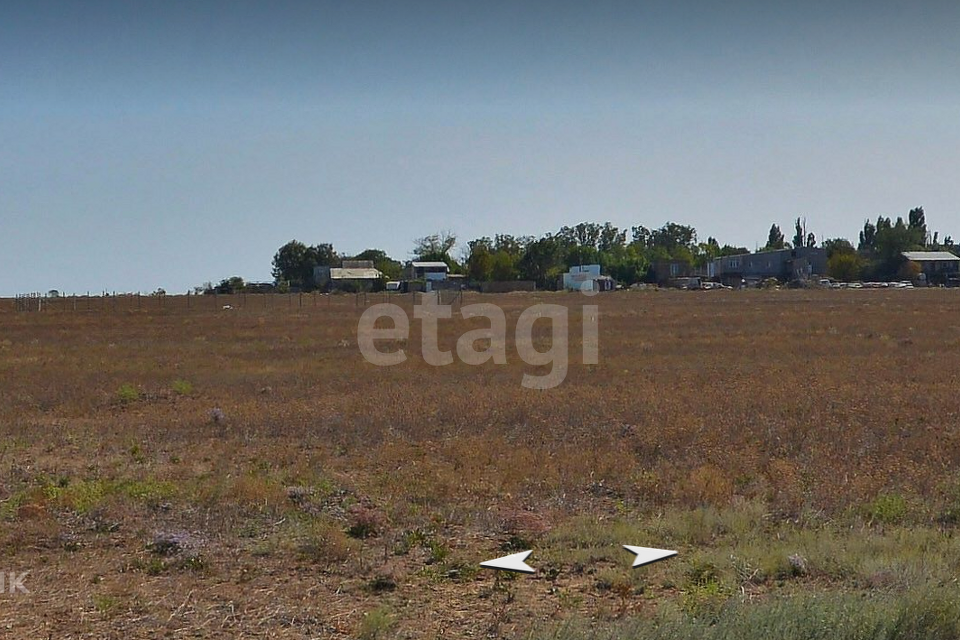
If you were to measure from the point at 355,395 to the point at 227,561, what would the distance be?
35.6 feet

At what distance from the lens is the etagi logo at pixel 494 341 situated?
24.4m

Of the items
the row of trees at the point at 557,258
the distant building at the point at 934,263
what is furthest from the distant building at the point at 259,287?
the distant building at the point at 934,263

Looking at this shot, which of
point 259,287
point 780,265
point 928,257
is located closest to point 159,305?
point 259,287

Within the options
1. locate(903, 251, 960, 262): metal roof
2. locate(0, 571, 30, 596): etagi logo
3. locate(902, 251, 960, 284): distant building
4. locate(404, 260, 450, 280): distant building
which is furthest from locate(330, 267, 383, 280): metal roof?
locate(0, 571, 30, 596): etagi logo

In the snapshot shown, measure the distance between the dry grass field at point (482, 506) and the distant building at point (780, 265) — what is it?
115 meters

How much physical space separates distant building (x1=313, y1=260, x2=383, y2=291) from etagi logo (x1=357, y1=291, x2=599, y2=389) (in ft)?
224

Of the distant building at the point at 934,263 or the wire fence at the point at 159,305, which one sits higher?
the distant building at the point at 934,263

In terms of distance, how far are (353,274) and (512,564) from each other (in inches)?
4905

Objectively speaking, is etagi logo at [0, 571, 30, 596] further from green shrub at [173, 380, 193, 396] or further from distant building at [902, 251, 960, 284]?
distant building at [902, 251, 960, 284]

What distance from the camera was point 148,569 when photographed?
6918 millimetres

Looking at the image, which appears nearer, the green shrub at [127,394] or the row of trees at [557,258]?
the green shrub at [127,394]

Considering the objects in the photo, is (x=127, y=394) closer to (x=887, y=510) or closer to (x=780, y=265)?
(x=887, y=510)

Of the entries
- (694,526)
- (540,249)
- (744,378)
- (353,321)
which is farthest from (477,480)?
(540,249)

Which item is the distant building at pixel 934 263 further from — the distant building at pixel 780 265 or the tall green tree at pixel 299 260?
the tall green tree at pixel 299 260
